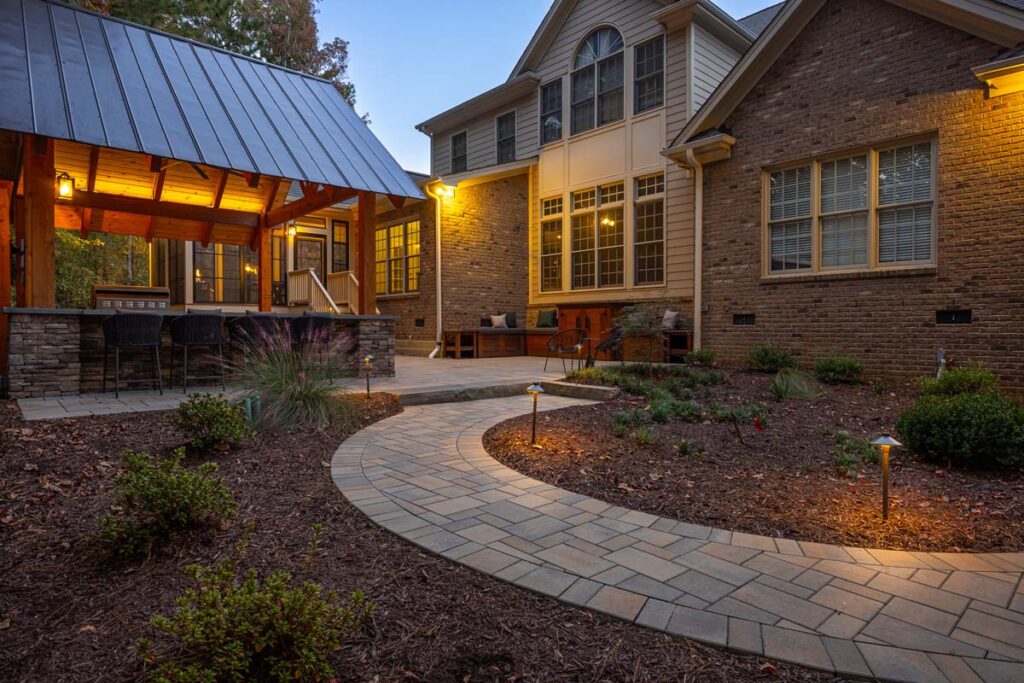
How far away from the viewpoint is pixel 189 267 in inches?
555

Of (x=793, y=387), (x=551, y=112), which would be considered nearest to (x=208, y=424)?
(x=793, y=387)

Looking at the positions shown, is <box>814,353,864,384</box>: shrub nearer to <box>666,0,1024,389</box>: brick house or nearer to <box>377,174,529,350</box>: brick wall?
<box>666,0,1024,389</box>: brick house

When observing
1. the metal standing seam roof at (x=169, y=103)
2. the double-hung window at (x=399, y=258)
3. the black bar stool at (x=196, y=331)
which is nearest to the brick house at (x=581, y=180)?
the double-hung window at (x=399, y=258)

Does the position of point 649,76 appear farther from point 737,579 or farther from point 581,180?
point 737,579

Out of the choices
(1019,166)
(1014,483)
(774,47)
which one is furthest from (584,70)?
(1014,483)

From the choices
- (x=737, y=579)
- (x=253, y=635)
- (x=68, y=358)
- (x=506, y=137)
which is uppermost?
(x=506, y=137)

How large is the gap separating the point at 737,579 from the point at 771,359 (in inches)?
279

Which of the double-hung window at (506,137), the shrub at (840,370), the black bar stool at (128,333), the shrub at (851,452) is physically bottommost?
the shrub at (851,452)

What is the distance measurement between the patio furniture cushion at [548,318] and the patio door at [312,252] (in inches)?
262

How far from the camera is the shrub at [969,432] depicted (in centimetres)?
377

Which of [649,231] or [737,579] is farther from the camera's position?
[649,231]

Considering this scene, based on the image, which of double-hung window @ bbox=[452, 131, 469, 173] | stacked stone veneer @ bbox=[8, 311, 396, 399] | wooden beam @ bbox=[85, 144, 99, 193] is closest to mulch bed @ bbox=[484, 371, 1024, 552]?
stacked stone veneer @ bbox=[8, 311, 396, 399]

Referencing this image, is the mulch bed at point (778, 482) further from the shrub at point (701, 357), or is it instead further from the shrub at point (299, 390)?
the shrub at point (701, 357)

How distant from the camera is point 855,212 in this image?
8.38 meters
